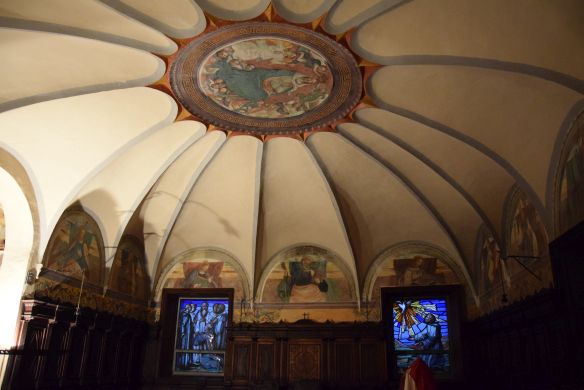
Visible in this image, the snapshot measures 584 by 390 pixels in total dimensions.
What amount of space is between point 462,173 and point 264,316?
6260 millimetres

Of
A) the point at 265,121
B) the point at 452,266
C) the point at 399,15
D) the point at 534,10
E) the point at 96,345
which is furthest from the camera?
the point at 452,266

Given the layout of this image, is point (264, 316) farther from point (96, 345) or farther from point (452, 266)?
point (452, 266)

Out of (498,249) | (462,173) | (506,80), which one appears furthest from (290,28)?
(498,249)

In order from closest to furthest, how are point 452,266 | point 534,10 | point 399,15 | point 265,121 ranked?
point 534,10 → point 399,15 → point 265,121 → point 452,266

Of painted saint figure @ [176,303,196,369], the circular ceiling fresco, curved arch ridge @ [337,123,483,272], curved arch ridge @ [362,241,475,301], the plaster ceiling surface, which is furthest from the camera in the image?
painted saint figure @ [176,303,196,369]

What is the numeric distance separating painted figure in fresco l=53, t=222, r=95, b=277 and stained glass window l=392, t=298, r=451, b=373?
758 cm

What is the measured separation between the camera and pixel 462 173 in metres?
10.5

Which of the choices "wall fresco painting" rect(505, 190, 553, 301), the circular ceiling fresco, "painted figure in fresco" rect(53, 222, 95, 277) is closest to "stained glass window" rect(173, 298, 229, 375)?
"painted figure in fresco" rect(53, 222, 95, 277)

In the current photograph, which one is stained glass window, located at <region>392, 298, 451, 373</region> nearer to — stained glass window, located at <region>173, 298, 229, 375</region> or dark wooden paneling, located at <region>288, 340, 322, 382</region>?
dark wooden paneling, located at <region>288, 340, 322, 382</region>

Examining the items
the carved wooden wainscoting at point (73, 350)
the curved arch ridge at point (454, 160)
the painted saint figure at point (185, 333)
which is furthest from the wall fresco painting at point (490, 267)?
the carved wooden wainscoting at point (73, 350)

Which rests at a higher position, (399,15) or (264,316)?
(399,15)

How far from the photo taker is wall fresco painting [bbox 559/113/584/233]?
7.15 m

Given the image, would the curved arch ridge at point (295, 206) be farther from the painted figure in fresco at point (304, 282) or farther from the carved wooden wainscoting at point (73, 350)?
the carved wooden wainscoting at point (73, 350)

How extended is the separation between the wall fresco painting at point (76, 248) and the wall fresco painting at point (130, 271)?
0.60 meters
